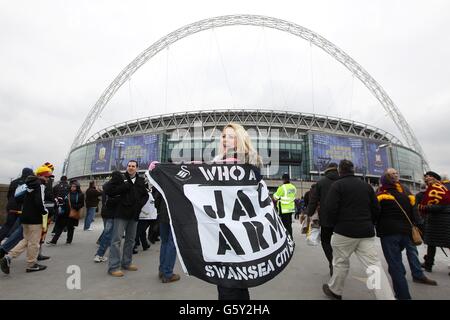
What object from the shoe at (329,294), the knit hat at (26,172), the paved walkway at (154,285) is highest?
the knit hat at (26,172)

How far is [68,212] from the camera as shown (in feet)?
24.1

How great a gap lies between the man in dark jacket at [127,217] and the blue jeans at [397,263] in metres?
3.95

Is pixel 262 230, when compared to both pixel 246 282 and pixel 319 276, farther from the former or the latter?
pixel 319 276

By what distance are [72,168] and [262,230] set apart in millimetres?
79072

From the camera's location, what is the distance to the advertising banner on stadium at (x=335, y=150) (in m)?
55.1

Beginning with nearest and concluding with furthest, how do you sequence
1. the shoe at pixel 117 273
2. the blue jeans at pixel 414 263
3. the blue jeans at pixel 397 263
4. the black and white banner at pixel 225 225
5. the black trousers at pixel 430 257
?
the black and white banner at pixel 225 225 < the blue jeans at pixel 397 263 < the blue jeans at pixel 414 263 < the shoe at pixel 117 273 < the black trousers at pixel 430 257

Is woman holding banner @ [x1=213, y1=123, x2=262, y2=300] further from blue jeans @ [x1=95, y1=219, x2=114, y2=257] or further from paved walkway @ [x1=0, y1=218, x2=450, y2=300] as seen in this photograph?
blue jeans @ [x1=95, y1=219, x2=114, y2=257]

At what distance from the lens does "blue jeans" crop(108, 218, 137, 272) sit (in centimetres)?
443

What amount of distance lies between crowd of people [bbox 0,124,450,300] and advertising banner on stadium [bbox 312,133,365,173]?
51.3 metres

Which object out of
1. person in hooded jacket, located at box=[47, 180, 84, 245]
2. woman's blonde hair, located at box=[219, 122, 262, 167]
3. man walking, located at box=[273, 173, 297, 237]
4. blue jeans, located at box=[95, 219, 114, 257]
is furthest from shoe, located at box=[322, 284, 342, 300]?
person in hooded jacket, located at box=[47, 180, 84, 245]

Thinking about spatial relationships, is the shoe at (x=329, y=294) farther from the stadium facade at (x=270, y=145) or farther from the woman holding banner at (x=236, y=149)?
the stadium facade at (x=270, y=145)

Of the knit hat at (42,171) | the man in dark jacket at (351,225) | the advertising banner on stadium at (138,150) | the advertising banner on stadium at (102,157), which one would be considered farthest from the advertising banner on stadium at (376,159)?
the knit hat at (42,171)

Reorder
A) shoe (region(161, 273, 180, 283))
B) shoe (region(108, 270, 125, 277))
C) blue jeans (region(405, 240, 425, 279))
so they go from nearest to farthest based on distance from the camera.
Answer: shoe (region(161, 273, 180, 283)), blue jeans (region(405, 240, 425, 279)), shoe (region(108, 270, 125, 277))

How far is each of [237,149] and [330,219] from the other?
186 centimetres
